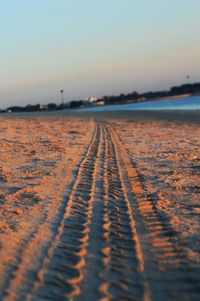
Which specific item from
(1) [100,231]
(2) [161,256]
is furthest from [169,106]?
(2) [161,256]

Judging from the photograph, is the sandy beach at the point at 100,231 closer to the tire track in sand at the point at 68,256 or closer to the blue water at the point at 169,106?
the tire track in sand at the point at 68,256

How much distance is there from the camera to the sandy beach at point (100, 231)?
12.8 ft

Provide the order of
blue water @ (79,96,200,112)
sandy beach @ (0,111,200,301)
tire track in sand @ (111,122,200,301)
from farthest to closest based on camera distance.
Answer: blue water @ (79,96,200,112), sandy beach @ (0,111,200,301), tire track in sand @ (111,122,200,301)

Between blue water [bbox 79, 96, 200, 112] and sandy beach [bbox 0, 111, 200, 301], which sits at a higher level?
sandy beach [bbox 0, 111, 200, 301]

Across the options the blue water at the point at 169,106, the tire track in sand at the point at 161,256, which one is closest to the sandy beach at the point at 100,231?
the tire track in sand at the point at 161,256

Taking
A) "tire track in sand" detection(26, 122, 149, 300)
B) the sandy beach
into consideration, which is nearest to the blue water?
the sandy beach

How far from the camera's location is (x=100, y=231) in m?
5.39

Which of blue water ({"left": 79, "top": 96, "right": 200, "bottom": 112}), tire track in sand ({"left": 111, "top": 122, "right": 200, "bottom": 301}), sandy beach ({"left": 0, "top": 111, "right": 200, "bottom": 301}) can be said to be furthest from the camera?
blue water ({"left": 79, "top": 96, "right": 200, "bottom": 112})

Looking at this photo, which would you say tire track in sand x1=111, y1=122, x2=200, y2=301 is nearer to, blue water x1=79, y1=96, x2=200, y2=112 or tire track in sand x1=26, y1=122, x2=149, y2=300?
tire track in sand x1=26, y1=122, x2=149, y2=300

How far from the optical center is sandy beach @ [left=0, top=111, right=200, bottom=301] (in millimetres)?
3910

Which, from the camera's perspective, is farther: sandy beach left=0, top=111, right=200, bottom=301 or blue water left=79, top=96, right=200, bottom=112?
blue water left=79, top=96, right=200, bottom=112

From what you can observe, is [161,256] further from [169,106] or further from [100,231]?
[169,106]

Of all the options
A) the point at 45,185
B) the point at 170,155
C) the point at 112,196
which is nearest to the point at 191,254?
the point at 112,196

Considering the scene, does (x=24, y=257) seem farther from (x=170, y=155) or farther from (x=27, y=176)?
(x=170, y=155)
